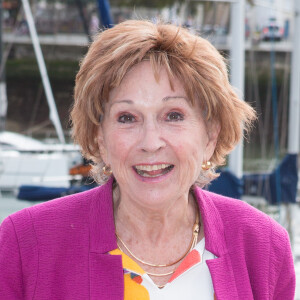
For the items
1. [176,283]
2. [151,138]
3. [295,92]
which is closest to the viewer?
[151,138]

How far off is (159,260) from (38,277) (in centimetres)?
38

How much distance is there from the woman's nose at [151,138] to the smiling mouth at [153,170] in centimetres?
6

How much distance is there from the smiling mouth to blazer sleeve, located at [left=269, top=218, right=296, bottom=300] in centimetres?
45

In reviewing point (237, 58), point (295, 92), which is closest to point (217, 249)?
point (237, 58)

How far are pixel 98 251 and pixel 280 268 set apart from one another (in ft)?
1.97

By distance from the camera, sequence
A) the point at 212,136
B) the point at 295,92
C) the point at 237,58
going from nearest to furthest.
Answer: the point at 212,136
the point at 237,58
the point at 295,92

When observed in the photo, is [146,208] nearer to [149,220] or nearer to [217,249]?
[149,220]

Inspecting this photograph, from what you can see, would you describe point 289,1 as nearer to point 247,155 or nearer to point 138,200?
point 247,155

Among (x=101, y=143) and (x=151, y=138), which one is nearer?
(x=151, y=138)

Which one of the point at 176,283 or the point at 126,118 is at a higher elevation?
the point at 126,118

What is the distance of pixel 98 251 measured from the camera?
2041 millimetres

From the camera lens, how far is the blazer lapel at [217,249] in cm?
203

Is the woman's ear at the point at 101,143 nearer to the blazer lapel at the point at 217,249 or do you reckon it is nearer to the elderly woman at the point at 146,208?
the elderly woman at the point at 146,208

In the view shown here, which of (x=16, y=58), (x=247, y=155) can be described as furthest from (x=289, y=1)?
(x=16, y=58)
